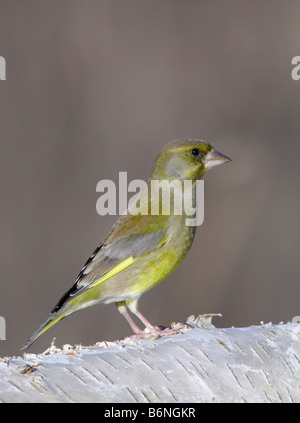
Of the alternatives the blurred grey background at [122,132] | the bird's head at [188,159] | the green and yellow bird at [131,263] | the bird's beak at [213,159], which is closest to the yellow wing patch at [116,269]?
the green and yellow bird at [131,263]

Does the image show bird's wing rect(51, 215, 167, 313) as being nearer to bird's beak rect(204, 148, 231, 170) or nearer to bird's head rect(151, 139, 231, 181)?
bird's head rect(151, 139, 231, 181)

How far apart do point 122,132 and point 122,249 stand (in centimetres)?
260

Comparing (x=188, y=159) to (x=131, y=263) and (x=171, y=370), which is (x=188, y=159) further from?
(x=171, y=370)

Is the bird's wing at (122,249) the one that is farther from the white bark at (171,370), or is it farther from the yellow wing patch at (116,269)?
the white bark at (171,370)

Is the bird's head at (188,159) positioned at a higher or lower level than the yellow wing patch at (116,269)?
higher

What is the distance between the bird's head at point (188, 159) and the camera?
4227mm

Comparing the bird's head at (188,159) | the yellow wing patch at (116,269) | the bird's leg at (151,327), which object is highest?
the bird's head at (188,159)

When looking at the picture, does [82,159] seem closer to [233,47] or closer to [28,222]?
[28,222]

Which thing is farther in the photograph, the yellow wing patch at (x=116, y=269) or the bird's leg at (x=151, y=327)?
the yellow wing patch at (x=116, y=269)

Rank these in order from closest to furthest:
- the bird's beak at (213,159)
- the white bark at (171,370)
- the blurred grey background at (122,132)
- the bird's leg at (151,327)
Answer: the white bark at (171,370)
the bird's leg at (151,327)
the bird's beak at (213,159)
the blurred grey background at (122,132)

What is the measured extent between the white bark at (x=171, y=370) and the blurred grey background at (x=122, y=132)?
3165 millimetres

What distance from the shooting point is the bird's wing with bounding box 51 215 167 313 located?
396 centimetres

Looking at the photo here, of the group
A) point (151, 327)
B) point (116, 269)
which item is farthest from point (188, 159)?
point (151, 327)

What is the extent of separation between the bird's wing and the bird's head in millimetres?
318
